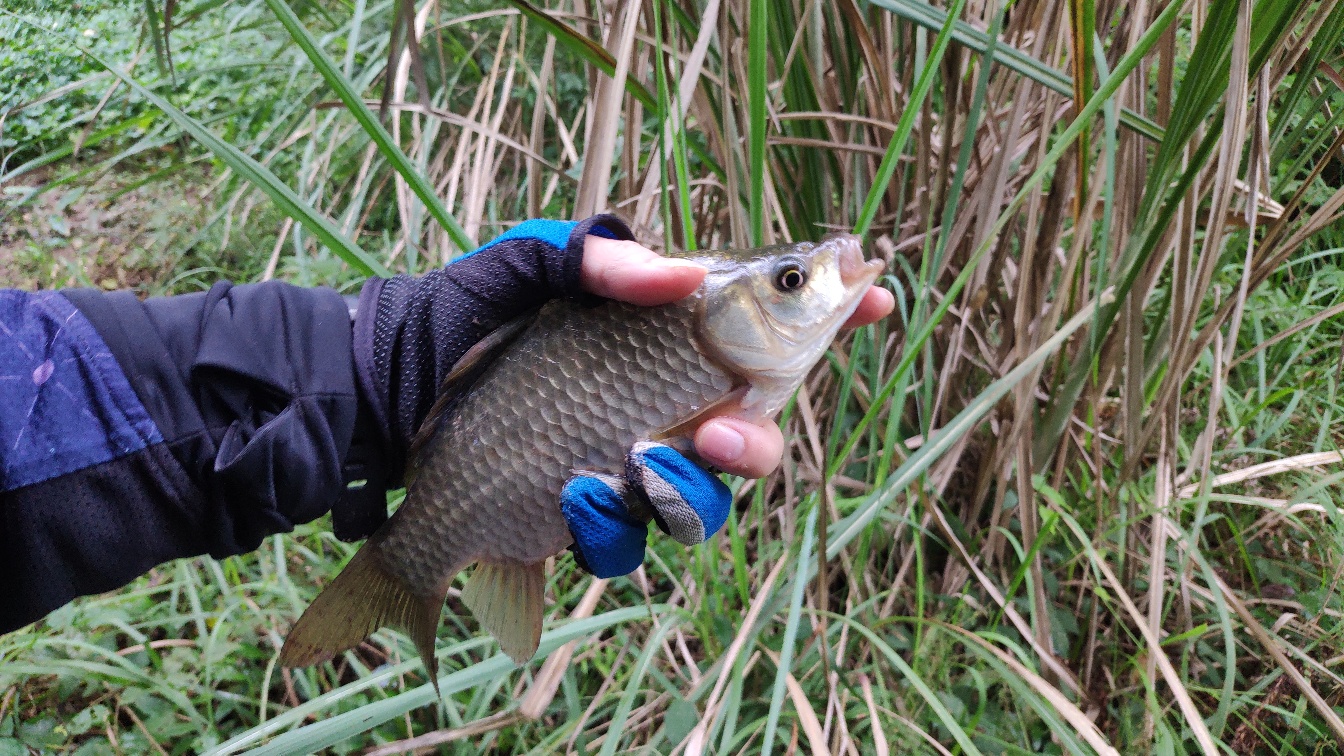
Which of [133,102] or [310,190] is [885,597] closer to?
[310,190]

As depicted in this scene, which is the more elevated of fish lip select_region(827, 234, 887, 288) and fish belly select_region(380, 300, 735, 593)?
fish lip select_region(827, 234, 887, 288)

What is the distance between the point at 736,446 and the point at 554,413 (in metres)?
0.23

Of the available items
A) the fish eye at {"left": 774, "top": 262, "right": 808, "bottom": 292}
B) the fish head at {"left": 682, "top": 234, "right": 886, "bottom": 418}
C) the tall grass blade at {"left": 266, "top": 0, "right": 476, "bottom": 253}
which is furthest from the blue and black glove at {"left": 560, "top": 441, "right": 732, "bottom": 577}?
the tall grass blade at {"left": 266, "top": 0, "right": 476, "bottom": 253}

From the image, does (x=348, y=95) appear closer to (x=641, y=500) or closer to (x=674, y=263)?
(x=674, y=263)

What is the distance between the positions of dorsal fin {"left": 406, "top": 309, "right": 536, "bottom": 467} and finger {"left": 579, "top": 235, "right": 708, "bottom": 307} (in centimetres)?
11

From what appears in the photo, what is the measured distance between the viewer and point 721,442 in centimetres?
105

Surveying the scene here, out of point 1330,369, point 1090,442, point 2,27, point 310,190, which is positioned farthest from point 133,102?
point 1330,369

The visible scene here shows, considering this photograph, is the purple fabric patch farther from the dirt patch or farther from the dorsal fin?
the dirt patch

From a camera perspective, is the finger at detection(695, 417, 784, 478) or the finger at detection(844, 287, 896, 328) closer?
the finger at detection(695, 417, 784, 478)

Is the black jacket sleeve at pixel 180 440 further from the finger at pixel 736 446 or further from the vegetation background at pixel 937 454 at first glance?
the finger at pixel 736 446

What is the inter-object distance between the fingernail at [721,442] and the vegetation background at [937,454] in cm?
23

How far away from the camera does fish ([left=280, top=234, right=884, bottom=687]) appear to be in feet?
3.40

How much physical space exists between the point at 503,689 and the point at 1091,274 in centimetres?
141

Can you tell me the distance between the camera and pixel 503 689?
5.42 ft
